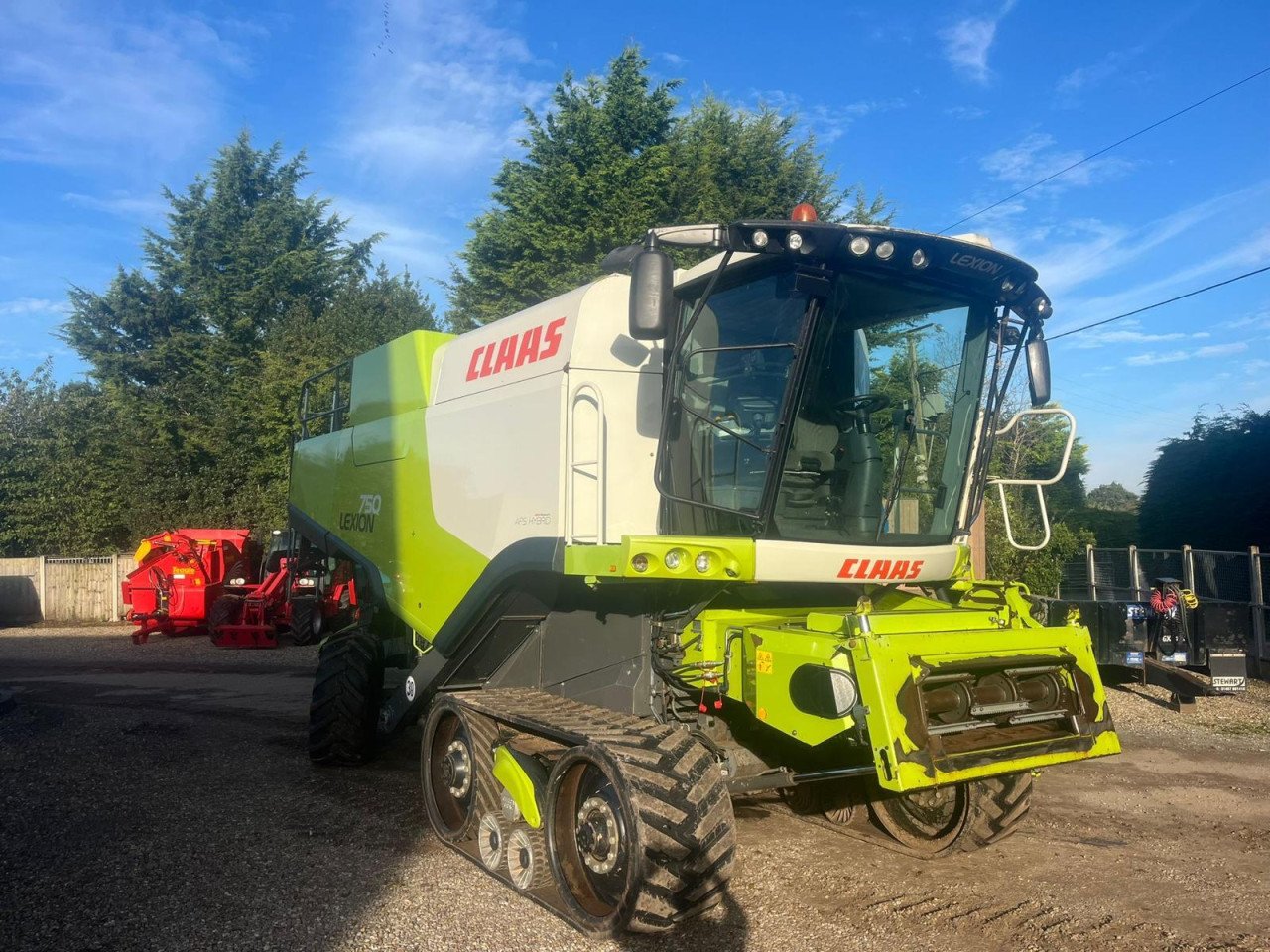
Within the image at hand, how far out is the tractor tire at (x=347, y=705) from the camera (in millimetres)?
7551

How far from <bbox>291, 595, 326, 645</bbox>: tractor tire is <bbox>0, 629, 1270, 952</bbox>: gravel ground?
8.02 m

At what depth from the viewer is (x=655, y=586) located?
5246 mm

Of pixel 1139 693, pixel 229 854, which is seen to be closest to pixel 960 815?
pixel 229 854

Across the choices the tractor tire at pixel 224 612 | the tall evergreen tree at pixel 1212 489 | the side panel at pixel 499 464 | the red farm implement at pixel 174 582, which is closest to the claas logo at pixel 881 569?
the side panel at pixel 499 464

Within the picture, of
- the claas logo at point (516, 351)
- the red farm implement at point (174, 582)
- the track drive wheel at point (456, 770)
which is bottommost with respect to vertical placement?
the track drive wheel at point (456, 770)

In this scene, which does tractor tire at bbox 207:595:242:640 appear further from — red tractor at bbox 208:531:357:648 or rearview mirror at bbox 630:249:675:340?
rearview mirror at bbox 630:249:675:340

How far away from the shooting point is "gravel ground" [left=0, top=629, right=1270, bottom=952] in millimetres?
4551

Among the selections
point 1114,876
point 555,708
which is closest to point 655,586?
point 555,708

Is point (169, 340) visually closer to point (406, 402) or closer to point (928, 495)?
point (406, 402)

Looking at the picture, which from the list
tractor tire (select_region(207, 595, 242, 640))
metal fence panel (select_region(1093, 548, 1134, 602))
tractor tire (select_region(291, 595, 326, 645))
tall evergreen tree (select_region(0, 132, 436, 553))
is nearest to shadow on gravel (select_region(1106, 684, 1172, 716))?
metal fence panel (select_region(1093, 548, 1134, 602))

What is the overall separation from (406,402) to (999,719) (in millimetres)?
4675

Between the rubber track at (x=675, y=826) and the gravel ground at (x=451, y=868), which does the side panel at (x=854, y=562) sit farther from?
the gravel ground at (x=451, y=868)

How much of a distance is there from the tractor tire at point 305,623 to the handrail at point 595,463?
12804 mm

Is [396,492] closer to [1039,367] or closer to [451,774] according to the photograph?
[451,774]
